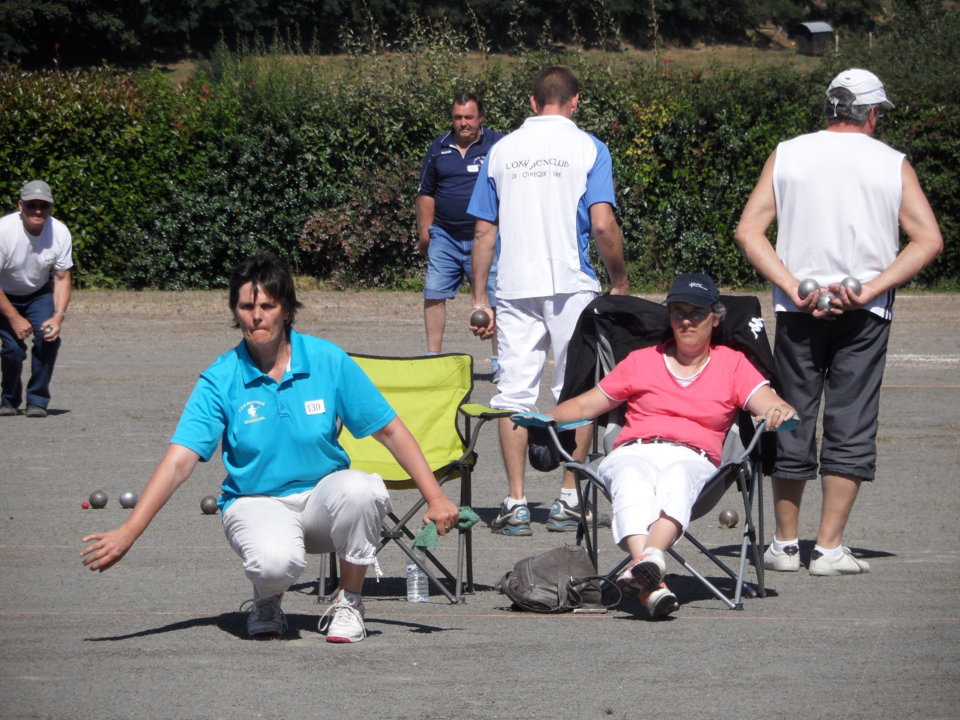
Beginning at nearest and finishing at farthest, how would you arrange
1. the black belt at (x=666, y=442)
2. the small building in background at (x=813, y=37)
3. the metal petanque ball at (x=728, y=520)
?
the black belt at (x=666, y=442)
the metal petanque ball at (x=728, y=520)
the small building in background at (x=813, y=37)

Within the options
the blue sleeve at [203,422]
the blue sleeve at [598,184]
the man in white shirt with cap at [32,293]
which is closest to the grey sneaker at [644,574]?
the blue sleeve at [203,422]

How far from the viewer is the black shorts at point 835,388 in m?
6.32

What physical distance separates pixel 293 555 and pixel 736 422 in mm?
2178

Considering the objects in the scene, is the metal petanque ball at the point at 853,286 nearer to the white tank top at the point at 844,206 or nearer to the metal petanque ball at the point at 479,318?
the white tank top at the point at 844,206

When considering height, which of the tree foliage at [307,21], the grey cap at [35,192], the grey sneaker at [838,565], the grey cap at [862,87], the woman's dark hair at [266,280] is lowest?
the grey sneaker at [838,565]

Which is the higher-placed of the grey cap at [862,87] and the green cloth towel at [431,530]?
the grey cap at [862,87]

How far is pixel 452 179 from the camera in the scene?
410 inches

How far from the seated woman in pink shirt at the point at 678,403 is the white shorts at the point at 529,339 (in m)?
1.04

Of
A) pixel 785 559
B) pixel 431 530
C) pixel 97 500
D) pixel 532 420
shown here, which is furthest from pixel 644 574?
pixel 97 500

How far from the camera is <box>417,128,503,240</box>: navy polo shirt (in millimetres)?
10375

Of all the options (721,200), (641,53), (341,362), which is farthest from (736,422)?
(641,53)

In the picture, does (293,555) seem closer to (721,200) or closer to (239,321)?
(239,321)

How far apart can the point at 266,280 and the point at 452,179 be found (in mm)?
5321

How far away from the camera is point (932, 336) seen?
50.1 feet
